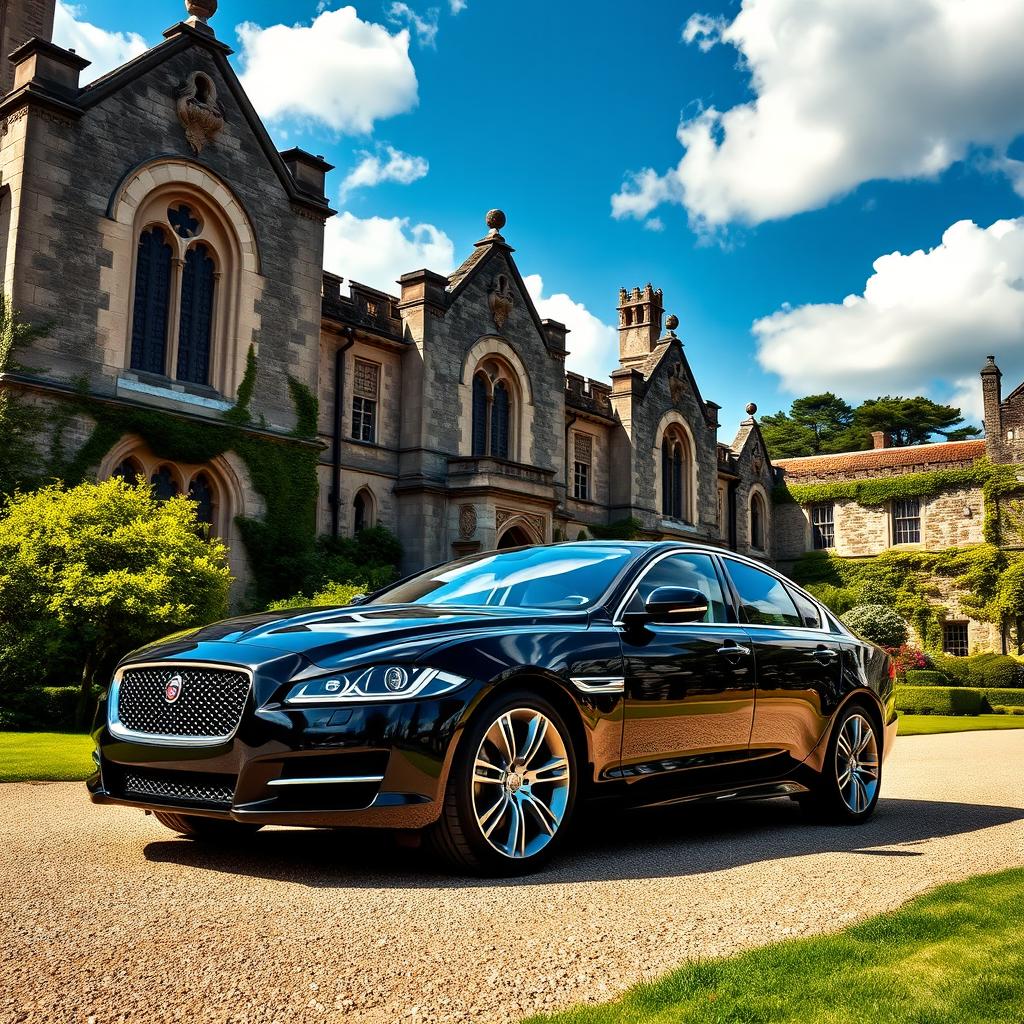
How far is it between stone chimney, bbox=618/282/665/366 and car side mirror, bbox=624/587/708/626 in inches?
1434

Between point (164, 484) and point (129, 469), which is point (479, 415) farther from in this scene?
point (129, 469)

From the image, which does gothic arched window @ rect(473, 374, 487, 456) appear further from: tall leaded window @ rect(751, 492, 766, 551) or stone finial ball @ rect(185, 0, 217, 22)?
tall leaded window @ rect(751, 492, 766, 551)

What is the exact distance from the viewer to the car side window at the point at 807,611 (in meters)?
7.10

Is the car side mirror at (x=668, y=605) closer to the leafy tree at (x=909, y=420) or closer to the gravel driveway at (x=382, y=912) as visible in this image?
the gravel driveway at (x=382, y=912)

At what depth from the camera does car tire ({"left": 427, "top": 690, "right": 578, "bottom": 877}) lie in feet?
14.8

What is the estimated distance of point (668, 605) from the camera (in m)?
5.38

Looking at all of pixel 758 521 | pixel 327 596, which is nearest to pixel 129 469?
pixel 327 596

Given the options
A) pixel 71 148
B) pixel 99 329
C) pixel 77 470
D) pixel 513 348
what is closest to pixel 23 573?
pixel 77 470

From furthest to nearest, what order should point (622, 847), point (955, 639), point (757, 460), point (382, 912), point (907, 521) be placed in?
point (757, 460) → point (907, 521) → point (955, 639) → point (622, 847) → point (382, 912)

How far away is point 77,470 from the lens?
1881cm

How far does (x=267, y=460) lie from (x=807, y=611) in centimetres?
1672

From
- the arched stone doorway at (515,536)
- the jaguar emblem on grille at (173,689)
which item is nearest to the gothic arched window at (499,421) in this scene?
the arched stone doorway at (515,536)

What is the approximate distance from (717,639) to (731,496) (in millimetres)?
40046

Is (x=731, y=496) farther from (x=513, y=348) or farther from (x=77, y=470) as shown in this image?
(x=77, y=470)
